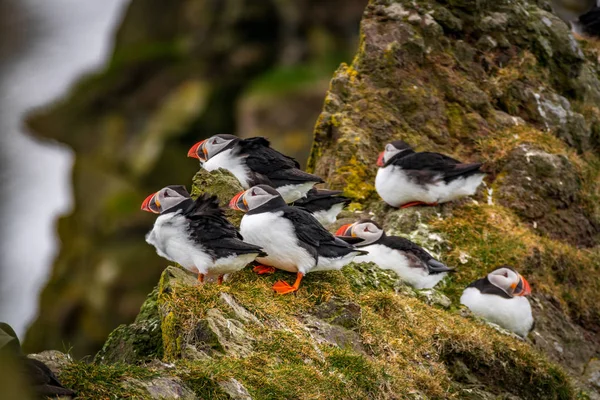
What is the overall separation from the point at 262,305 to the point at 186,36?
2666cm

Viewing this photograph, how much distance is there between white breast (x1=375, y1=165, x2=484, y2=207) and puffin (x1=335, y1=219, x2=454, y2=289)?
2.63 feet

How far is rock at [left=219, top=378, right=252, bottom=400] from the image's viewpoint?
5.44 metres

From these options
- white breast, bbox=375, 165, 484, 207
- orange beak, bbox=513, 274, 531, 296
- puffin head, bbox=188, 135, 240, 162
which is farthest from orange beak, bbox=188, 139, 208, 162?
orange beak, bbox=513, 274, 531, 296

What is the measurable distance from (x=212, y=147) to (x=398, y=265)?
200 cm

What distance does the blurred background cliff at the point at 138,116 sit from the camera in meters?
26.1

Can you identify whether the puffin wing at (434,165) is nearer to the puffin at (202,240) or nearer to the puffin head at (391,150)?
the puffin head at (391,150)

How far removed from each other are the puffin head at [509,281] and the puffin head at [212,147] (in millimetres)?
2666

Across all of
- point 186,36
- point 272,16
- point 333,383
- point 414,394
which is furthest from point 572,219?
point 186,36

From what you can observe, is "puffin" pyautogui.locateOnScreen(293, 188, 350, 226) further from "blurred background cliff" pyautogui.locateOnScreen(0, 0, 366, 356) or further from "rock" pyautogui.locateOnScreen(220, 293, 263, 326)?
"blurred background cliff" pyautogui.locateOnScreen(0, 0, 366, 356)

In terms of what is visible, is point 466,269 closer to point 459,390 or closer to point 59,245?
point 459,390

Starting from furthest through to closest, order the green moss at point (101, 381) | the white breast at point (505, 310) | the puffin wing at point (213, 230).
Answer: the white breast at point (505, 310) < the puffin wing at point (213, 230) < the green moss at point (101, 381)

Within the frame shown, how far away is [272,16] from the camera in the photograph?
94.5 feet

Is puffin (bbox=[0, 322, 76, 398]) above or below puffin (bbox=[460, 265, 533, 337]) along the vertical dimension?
above

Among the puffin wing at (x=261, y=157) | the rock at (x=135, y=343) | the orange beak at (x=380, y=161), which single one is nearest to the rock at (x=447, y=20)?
the orange beak at (x=380, y=161)
